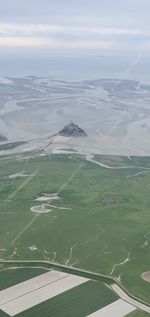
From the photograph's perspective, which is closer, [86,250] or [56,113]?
[86,250]

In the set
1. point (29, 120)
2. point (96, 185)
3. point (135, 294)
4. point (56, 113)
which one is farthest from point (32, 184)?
point (56, 113)

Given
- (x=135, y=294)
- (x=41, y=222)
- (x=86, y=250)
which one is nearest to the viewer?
(x=135, y=294)

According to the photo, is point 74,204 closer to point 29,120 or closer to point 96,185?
point 96,185

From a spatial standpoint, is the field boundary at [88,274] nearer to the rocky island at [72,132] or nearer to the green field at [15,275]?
the green field at [15,275]

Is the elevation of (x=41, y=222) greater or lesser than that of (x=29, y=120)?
lesser

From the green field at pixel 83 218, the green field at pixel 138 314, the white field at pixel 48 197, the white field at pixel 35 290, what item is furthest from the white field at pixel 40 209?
the green field at pixel 138 314

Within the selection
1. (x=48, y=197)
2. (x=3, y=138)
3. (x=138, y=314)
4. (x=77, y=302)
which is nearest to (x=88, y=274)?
(x=77, y=302)
